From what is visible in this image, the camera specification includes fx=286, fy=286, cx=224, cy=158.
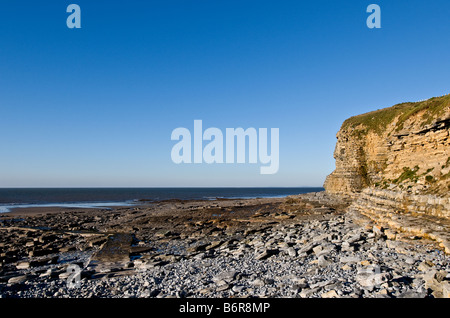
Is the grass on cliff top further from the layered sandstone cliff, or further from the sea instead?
the sea

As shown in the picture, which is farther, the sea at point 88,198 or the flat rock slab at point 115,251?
the sea at point 88,198

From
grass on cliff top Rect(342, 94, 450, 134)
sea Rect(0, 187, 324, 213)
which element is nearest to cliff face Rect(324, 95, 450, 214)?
grass on cliff top Rect(342, 94, 450, 134)

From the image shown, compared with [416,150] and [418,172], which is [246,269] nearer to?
[418,172]

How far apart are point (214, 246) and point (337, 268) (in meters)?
8.62

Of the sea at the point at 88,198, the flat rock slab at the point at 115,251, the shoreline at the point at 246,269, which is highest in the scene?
the shoreline at the point at 246,269

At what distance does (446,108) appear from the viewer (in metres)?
17.7

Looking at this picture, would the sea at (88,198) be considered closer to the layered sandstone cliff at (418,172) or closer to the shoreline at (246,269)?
the shoreline at (246,269)

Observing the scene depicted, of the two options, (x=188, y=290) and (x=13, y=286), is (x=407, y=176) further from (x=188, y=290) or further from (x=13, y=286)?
(x=13, y=286)

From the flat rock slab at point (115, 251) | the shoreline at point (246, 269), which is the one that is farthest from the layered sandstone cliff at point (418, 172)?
the flat rock slab at point (115, 251)

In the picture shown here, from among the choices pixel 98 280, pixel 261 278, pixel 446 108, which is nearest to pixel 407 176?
pixel 446 108

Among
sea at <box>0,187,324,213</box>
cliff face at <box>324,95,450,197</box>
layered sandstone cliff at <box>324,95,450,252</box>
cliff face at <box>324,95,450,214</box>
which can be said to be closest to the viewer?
layered sandstone cliff at <box>324,95,450,252</box>

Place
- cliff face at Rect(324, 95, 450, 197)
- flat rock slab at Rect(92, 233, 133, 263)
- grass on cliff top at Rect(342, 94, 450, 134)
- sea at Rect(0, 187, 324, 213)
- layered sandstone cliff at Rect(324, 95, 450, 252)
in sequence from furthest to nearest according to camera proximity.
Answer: sea at Rect(0, 187, 324, 213)
grass on cliff top at Rect(342, 94, 450, 134)
cliff face at Rect(324, 95, 450, 197)
flat rock slab at Rect(92, 233, 133, 263)
layered sandstone cliff at Rect(324, 95, 450, 252)

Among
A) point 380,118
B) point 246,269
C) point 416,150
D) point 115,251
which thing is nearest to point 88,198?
point 115,251
